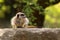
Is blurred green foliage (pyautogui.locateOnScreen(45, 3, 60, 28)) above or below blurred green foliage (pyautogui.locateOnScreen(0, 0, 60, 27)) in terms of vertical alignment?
below

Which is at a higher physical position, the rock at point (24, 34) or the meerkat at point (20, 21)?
the meerkat at point (20, 21)

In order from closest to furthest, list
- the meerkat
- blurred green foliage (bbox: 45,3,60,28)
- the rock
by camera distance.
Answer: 1. the rock
2. the meerkat
3. blurred green foliage (bbox: 45,3,60,28)

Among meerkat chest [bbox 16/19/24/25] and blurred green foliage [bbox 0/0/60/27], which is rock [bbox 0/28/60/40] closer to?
meerkat chest [bbox 16/19/24/25]

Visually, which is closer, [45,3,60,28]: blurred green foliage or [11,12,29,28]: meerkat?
[11,12,29,28]: meerkat

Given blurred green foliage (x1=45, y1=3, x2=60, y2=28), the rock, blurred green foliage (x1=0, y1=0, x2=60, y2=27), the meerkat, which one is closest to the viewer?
the rock

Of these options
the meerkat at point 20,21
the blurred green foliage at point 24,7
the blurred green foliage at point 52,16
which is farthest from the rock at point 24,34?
the blurred green foliage at point 52,16

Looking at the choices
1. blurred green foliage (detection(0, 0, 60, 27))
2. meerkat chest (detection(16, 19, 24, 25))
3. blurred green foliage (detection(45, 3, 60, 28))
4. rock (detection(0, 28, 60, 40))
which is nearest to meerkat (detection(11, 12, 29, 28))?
meerkat chest (detection(16, 19, 24, 25))

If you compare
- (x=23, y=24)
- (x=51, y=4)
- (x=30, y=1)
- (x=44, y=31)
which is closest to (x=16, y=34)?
(x=44, y=31)

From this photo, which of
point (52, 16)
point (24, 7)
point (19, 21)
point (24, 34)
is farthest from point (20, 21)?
point (52, 16)

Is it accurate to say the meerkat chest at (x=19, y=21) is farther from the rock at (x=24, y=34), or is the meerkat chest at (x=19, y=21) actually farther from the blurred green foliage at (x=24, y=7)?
the blurred green foliage at (x=24, y=7)

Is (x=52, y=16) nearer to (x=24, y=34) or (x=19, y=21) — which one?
(x=19, y=21)

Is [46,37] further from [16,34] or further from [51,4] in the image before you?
[51,4]

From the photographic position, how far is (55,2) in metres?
9.50

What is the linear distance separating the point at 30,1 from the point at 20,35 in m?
4.36
